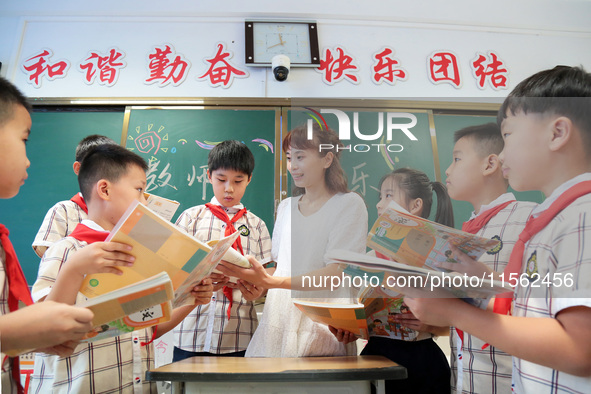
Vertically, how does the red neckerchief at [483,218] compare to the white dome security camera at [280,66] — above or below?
below

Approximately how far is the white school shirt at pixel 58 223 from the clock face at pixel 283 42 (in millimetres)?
1496

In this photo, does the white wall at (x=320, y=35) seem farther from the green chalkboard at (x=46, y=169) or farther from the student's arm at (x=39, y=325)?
the student's arm at (x=39, y=325)

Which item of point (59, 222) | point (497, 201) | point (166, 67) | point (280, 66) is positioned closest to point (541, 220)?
point (497, 201)

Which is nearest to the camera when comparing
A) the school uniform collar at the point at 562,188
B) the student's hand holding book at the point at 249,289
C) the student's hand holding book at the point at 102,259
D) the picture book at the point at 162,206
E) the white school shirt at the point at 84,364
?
the school uniform collar at the point at 562,188

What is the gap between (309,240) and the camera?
4.69 feet

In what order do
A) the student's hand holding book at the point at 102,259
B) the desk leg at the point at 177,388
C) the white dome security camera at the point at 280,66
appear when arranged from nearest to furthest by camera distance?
the student's hand holding book at the point at 102,259 → the desk leg at the point at 177,388 → the white dome security camera at the point at 280,66

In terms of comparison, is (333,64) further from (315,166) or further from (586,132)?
(586,132)

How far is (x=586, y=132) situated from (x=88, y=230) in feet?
4.30

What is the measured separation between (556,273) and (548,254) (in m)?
0.04

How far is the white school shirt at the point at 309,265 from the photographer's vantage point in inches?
53.5

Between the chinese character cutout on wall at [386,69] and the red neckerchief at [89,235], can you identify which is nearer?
the red neckerchief at [89,235]

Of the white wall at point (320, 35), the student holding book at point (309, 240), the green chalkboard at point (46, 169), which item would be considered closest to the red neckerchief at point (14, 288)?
the student holding book at point (309, 240)

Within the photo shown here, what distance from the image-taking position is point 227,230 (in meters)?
1.84

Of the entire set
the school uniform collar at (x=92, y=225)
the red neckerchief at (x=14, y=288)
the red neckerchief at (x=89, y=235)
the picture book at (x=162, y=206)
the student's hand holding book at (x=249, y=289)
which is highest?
the picture book at (x=162, y=206)
